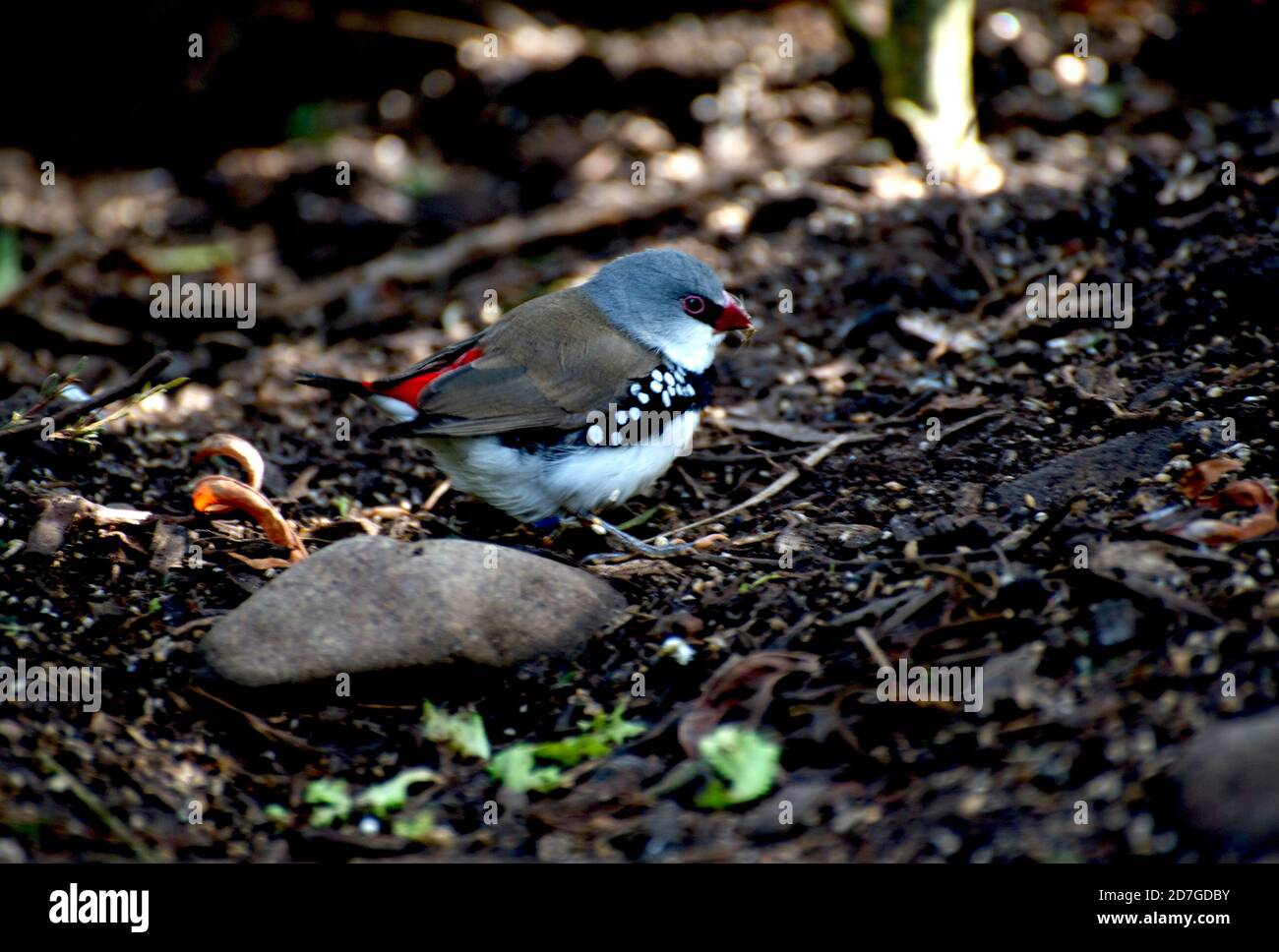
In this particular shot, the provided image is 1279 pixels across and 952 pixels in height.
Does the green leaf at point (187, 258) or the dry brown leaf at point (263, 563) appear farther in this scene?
the green leaf at point (187, 258)

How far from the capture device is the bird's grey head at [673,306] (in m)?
4.79

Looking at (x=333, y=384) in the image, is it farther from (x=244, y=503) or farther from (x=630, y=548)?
(x=630, y=548)

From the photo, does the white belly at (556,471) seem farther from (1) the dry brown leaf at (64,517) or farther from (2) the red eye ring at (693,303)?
(1) the dry brown leaf at (64,517)

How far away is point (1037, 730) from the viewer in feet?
9.56

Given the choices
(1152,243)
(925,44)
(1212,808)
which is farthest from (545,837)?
(925,44)

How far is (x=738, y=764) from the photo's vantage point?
10.0 feet

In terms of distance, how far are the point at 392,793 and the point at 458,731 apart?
0.27 m

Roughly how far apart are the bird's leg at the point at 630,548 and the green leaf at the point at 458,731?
0.84m

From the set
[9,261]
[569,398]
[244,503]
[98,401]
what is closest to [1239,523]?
[569,398]

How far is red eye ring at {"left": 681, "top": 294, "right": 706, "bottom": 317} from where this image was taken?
15.8ft

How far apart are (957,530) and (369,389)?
2.11 metres

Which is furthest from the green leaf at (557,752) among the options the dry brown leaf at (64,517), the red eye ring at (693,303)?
the red eye ring at (693,303)

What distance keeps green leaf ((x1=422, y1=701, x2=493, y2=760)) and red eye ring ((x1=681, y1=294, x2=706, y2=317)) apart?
197 cm
